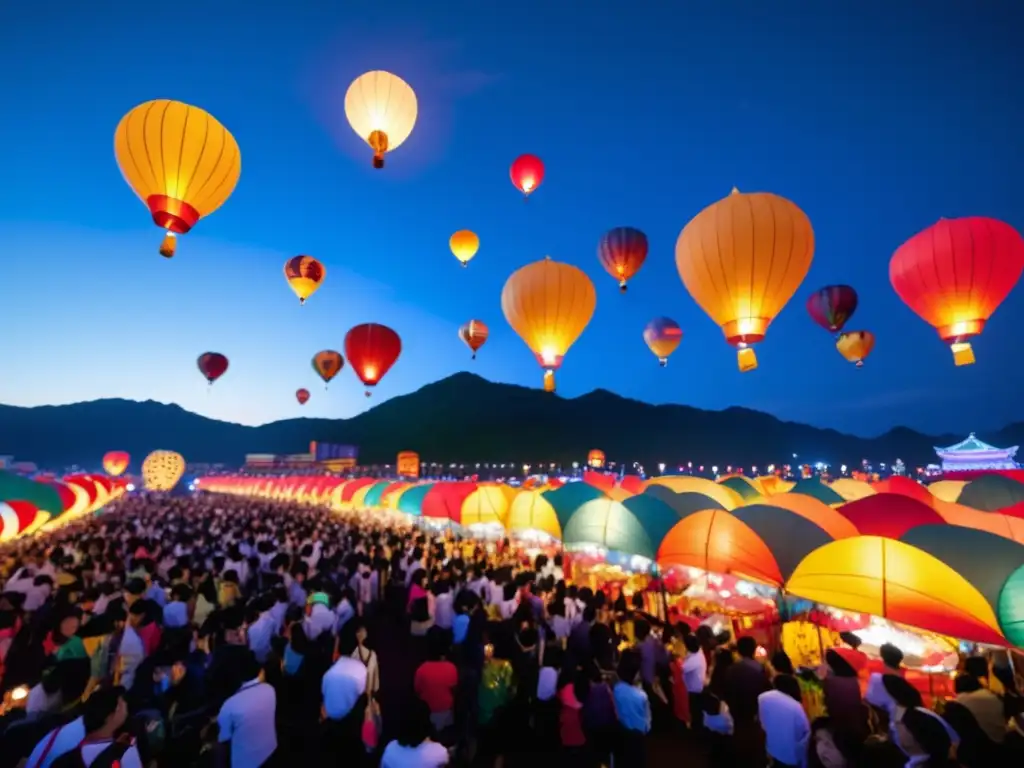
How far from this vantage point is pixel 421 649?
9625mm

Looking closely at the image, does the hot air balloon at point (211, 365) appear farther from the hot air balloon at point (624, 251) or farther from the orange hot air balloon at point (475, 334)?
the hot air balloon at point (624, 251)

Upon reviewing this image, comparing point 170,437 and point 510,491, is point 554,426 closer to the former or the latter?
point 170,437

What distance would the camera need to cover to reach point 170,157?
11.9m

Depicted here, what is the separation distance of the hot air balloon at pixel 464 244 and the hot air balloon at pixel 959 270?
15.4 m

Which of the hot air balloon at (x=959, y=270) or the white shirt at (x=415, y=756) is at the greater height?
the hot air balloon at (x=959, y=270)

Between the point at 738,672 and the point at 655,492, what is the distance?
34.4 ft

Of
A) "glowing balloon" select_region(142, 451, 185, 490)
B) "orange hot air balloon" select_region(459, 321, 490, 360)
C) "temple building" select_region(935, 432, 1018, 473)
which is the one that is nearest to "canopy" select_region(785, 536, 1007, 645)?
"orange hot air balloon" select_region(459, 321, 490, 360)

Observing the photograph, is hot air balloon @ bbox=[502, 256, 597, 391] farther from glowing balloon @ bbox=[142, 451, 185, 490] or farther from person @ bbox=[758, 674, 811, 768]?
glowing balloon @ bbox=[142, 451, 185, 490]

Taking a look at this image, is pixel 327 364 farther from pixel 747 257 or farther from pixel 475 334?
pixel 747 257

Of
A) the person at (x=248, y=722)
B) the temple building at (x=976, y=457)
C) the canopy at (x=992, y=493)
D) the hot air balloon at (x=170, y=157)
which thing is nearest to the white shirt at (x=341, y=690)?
the person at (x=248, y=722)

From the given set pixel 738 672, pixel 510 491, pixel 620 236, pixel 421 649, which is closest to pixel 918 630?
pixel 738 672

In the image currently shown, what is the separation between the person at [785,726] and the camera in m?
4.52

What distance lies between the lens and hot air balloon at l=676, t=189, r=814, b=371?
12.0m

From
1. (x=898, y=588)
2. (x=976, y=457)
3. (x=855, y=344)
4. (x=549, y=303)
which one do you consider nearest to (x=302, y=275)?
(x=549, y=303)
